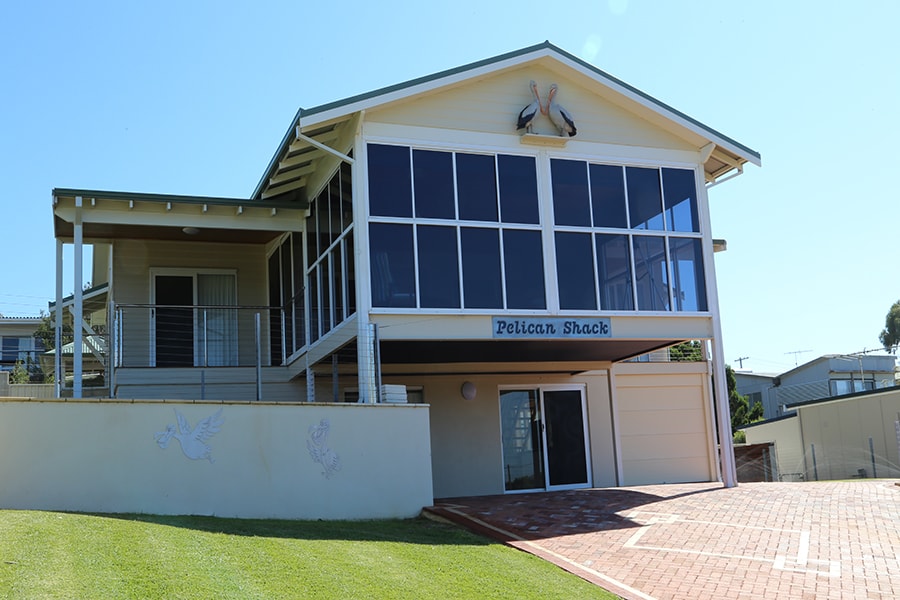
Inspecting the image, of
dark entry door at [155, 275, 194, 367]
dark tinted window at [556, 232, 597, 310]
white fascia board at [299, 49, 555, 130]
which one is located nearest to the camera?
white fascia board at [299, 49, 555, 130]

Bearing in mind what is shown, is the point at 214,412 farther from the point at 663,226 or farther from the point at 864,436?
the point at 864,436

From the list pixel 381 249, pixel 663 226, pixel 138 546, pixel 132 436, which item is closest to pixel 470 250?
pixel 381 249

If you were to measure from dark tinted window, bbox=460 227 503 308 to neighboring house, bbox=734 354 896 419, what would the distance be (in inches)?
1122

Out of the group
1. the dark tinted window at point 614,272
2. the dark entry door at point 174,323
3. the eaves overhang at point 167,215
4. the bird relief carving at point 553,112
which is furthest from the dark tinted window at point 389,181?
the dark entry door at point 174,323

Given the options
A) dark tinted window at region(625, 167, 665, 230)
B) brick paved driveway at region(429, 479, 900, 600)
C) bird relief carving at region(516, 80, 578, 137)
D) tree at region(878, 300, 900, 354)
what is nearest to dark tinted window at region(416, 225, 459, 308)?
bird relief carving at region(516, 80, 578, 137)

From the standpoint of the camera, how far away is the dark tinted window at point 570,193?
585 inches

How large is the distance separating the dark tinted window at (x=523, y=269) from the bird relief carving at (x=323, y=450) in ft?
12.4

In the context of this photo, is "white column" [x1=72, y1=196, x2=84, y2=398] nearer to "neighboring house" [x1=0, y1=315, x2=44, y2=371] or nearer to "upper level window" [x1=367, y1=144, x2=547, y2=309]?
"upper level window" [x1=367, y1=144, x2=547, y2=309]

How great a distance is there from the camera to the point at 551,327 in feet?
47.1

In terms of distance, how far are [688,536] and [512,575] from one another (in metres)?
3.03

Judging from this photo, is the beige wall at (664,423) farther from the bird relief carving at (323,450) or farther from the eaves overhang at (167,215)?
the bird relief carving at (323,450)

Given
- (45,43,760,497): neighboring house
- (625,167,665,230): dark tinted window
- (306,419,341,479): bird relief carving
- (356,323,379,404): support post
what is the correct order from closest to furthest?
(306,419,341,479): bird relief carving, (356,323,379,404): support post, (45,43,760,497): neighboring house, (625,167,665,230): dark tinted window

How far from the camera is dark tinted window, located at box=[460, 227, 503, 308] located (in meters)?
14.0

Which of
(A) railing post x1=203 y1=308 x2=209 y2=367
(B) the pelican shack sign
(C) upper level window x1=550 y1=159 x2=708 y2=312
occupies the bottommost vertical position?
(B) the pelican shack sign
